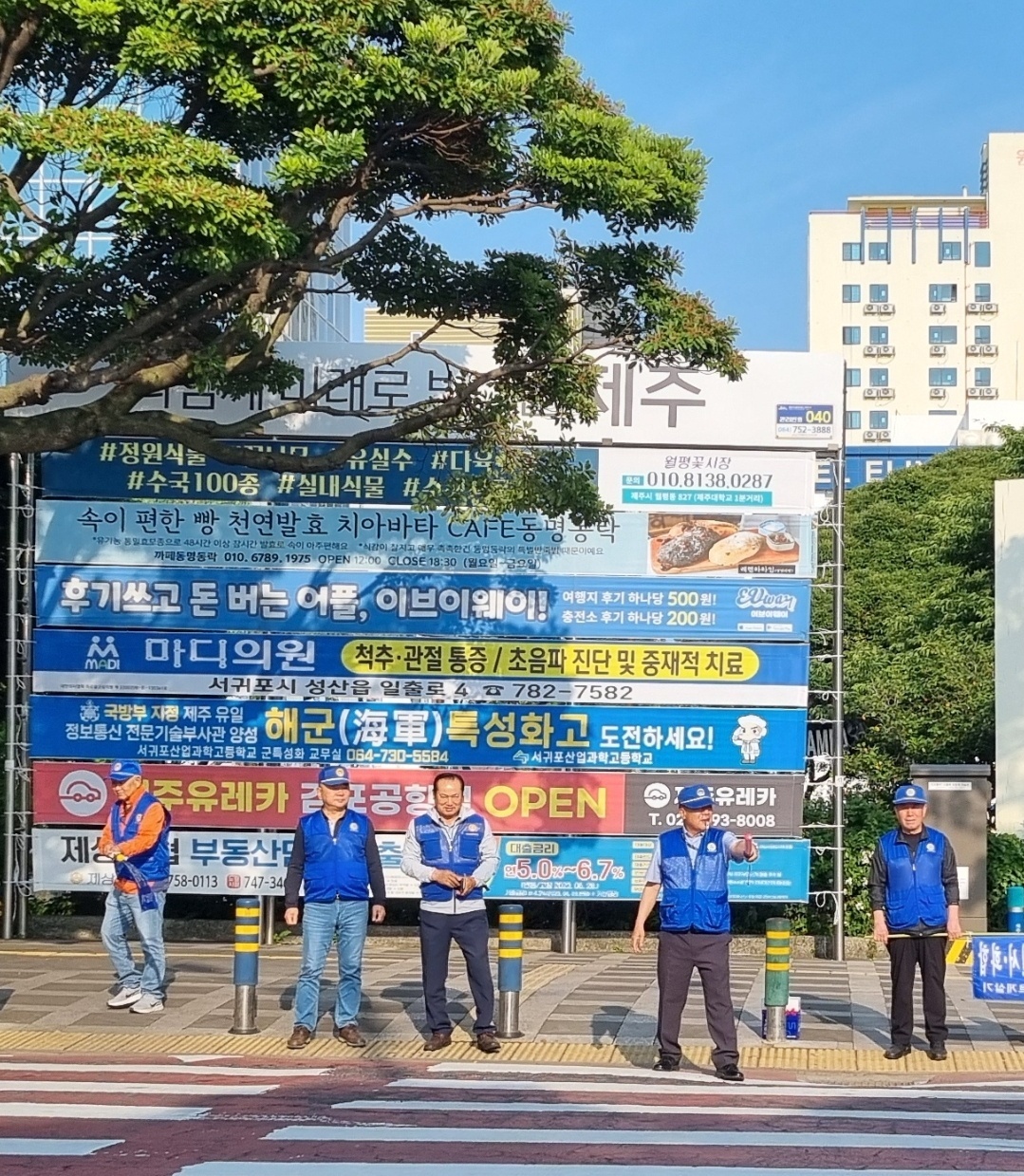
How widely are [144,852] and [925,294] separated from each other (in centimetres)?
10473

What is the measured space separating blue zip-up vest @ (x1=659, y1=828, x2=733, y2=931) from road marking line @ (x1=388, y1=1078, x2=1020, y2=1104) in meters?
0.99

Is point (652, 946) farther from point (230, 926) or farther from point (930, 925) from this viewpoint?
point (930, 925)

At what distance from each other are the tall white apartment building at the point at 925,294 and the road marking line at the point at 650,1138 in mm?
103454

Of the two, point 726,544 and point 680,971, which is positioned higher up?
point 726,544

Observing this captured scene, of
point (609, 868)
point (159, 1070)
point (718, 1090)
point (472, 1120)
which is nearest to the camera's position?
point (472, 1120)

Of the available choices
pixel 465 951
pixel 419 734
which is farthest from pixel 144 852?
pixel 419 734

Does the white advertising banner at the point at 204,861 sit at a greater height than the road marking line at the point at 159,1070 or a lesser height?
greater

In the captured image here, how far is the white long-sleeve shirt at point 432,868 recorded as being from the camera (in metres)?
10.7

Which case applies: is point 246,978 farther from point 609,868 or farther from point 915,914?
point 609,868

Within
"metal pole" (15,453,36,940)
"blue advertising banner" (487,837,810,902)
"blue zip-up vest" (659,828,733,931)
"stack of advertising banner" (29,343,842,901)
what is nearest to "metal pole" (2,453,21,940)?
"metal pole" (15,453,36,940)

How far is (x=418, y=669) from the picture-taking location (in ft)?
53.1

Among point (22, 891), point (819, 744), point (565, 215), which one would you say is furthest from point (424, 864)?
point (819, 744)

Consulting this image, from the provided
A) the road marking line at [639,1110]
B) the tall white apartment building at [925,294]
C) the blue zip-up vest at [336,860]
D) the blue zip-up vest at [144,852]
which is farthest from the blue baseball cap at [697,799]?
the tall white apartment building at [925,294]

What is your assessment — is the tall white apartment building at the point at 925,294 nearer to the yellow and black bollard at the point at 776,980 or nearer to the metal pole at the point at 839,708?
the metal pole at the point at 839,708
